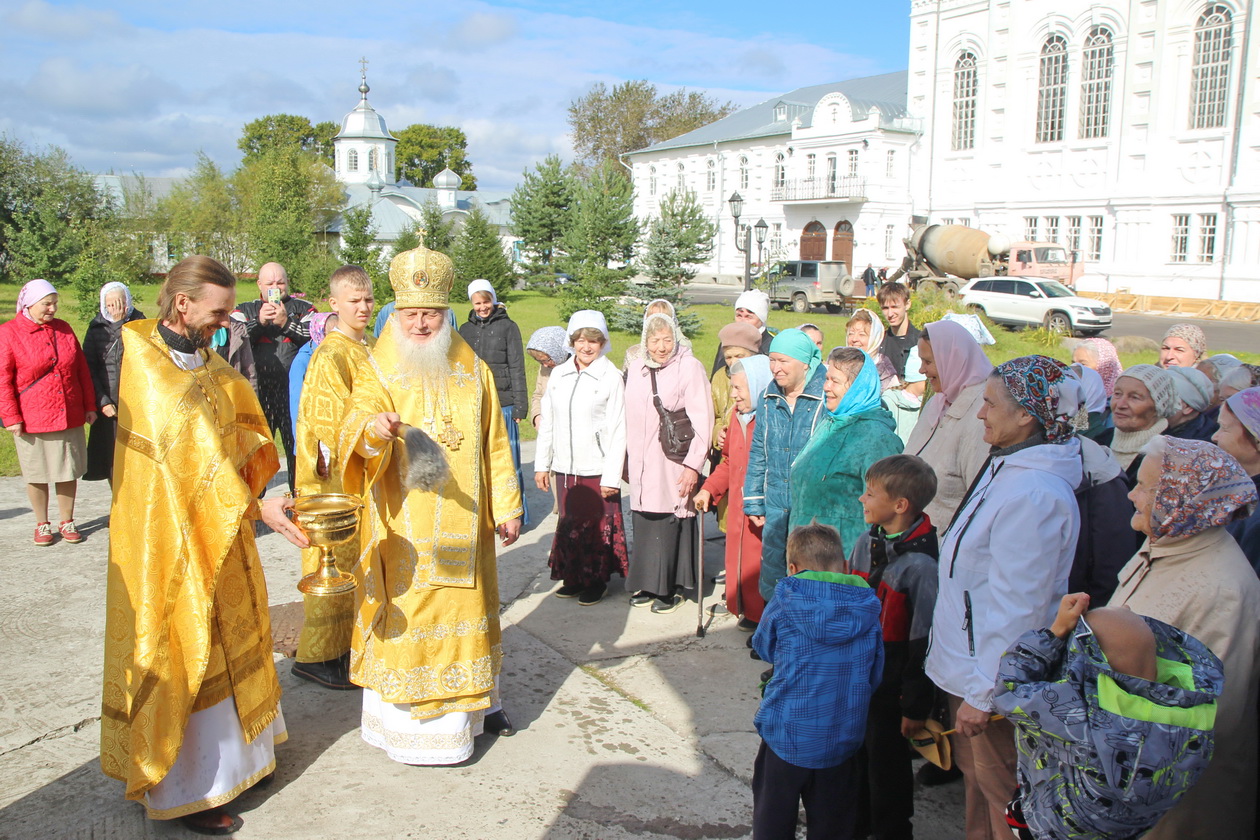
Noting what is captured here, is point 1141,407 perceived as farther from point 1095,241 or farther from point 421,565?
point 1095,241

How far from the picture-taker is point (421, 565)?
144 inches

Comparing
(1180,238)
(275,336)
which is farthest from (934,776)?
(1180,238)

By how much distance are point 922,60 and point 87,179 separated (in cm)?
3901

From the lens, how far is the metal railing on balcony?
45188mm

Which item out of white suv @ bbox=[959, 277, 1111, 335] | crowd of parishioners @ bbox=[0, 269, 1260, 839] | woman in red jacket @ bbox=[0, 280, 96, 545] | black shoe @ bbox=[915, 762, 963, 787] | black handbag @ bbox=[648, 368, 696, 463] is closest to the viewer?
crowd of parishioners @ bbox=[0, 269, 1260, 839]

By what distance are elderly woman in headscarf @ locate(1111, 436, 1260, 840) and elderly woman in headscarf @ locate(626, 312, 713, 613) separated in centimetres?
297

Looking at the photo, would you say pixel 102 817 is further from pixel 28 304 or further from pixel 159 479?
pixel 28 304

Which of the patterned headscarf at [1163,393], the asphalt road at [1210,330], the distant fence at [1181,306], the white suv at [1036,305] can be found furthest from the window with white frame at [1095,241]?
the patterned headscarf at [1163,393]

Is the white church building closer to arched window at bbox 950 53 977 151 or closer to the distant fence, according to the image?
arched window at bbox 950 53 977 151

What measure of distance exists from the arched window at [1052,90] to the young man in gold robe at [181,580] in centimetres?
4132

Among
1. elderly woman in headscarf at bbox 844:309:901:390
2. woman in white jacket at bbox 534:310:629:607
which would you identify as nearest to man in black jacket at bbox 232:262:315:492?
woman in white jacket at bbox 534:310:629:607

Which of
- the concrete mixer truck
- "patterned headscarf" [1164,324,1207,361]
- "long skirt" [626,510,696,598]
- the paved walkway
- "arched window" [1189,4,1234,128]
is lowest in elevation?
the paved walkway

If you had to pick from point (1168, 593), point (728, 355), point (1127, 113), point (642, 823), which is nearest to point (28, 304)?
point (728, 355)

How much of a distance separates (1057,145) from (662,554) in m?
38.6
